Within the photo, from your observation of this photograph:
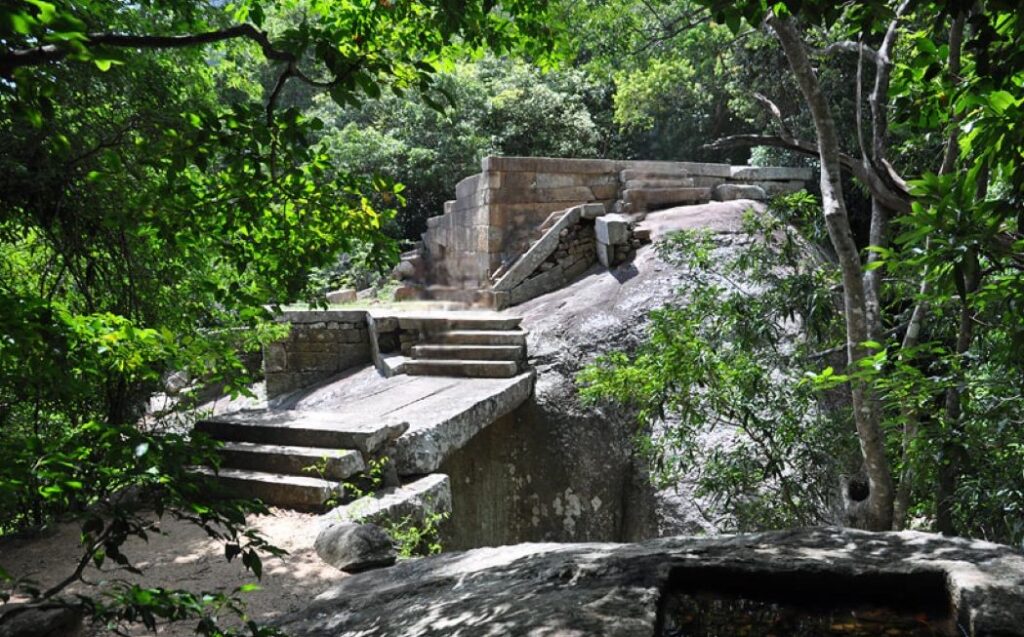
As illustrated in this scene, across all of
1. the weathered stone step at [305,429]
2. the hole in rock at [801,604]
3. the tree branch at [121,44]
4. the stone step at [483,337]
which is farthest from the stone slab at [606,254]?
the tree branch at [121,44]

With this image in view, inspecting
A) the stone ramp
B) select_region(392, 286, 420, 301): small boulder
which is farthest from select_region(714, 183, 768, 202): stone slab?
the stone ramp

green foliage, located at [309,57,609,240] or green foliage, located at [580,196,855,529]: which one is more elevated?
green foliage, located at [309,57,609,240]

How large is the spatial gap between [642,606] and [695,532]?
4.14 meters

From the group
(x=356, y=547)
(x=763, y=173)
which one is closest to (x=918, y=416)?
(x=356, y=547)

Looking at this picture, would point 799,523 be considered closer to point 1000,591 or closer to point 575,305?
point 1000,591

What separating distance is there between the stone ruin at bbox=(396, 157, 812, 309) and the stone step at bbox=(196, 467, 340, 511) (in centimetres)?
472

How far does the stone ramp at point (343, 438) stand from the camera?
5.64 m

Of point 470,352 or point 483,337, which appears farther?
→ point 483,337

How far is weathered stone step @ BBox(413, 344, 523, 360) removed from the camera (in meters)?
8.40

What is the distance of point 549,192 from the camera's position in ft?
37.2

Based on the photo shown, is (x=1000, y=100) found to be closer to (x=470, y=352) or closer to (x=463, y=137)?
(x=470, y=352)

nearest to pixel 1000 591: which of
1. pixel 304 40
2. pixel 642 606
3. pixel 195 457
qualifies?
pixel 642 606

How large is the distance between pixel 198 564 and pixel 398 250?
8.26 feet

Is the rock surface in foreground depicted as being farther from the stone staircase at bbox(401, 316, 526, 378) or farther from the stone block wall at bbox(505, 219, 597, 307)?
the stone block wall at bbox(505, 219, 597, 307)
